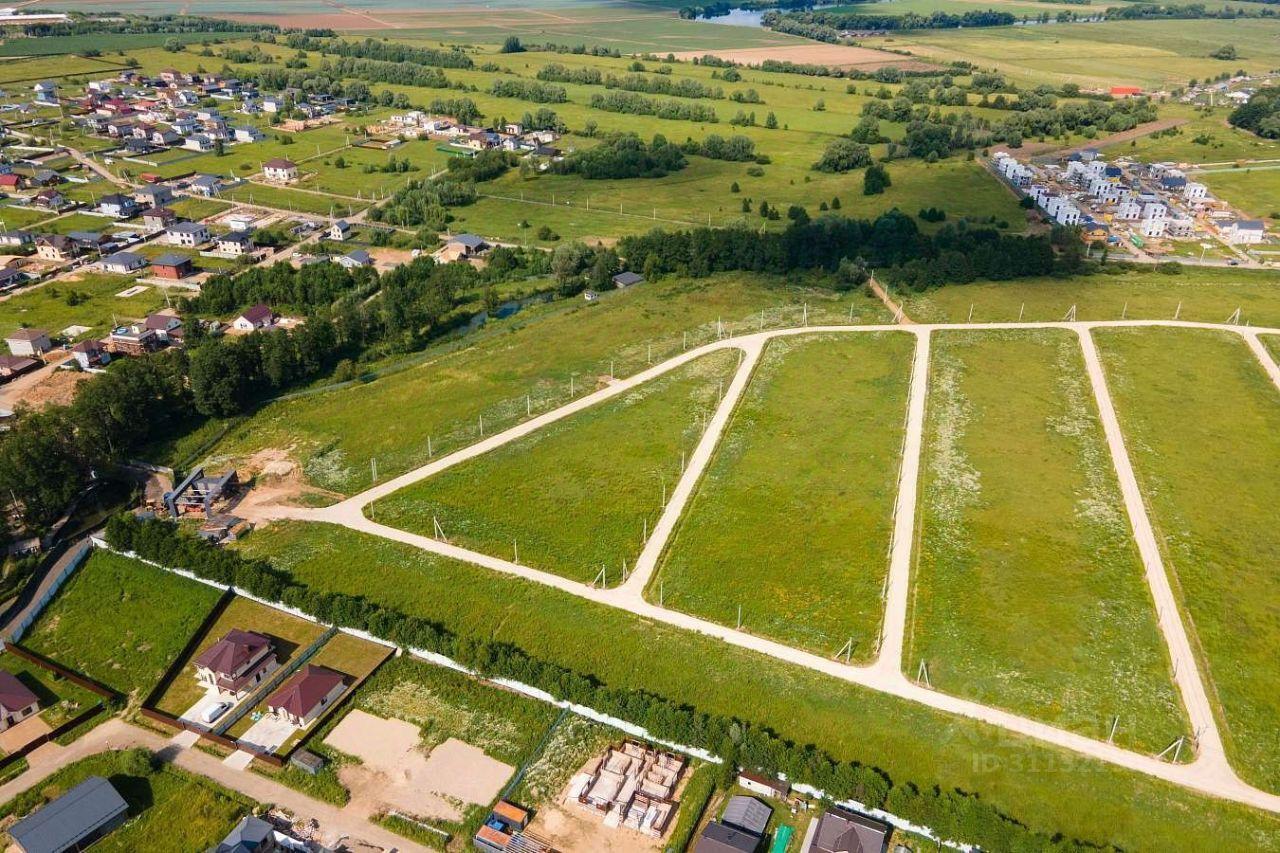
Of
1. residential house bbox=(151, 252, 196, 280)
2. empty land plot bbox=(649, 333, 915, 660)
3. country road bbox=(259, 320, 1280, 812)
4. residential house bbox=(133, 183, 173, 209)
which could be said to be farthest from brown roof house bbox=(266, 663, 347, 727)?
residential house bbox=(133, 183, 173, 209)

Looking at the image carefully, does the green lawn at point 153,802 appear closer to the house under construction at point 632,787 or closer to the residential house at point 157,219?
the house under construction at point 632,787

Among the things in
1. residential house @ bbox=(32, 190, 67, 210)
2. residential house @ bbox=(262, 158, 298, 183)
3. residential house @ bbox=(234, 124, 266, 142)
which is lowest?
residential house @ bbox=(32, 190, 67, 210)

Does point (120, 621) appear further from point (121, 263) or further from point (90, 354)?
point (121, 263)

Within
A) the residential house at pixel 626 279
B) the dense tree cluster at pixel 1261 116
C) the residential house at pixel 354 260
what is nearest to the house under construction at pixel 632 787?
the residential house at pixel 626 279

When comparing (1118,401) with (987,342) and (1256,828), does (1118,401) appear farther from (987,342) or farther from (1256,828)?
(1256,828)

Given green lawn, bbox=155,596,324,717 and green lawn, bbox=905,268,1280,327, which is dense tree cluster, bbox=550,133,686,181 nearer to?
green lawn, bbox=905,268,1280,327

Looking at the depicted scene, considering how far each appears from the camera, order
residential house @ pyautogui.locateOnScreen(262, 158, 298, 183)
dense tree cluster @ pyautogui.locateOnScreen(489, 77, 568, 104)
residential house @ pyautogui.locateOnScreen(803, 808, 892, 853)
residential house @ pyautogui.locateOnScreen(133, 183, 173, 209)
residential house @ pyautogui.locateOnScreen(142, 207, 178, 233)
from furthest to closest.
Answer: dense tree cluster @ pyautogui.locateOnScreen(489, 77, 568, 104), residential house @ pyautogui.locateOnScreen(262, 158, 298, 183), residential house @ pyautogui.locateOnScreen(133, 183, 173, 209), residential house @ pyautogui.locateOnScreen(142, 207, 178, 233), residential house @ pyautogui.locateOnScreen(803, 808, 892, 853)
